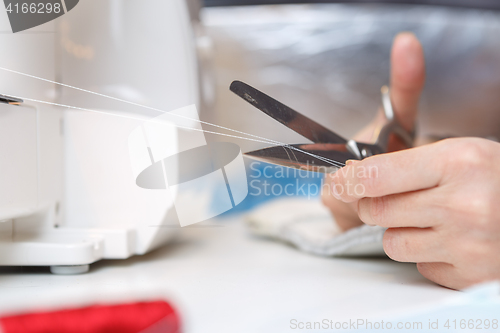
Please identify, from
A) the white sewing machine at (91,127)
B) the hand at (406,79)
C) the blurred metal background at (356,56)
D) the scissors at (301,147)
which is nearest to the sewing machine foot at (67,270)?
the white sewing machine at (91,127)

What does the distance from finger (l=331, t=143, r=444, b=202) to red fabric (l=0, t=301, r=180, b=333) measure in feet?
0.33

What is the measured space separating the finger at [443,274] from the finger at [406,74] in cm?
17

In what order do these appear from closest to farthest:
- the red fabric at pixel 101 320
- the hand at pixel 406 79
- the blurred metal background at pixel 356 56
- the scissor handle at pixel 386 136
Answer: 1. the red fabric at pixel 101 320
2. the scissor handle at pixel 386 136
3. the hand at pixel 406 79
4. the blurred metal background at pixel 356 56

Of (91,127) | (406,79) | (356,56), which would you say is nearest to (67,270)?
(91,127)

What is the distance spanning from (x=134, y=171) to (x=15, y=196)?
7 cm

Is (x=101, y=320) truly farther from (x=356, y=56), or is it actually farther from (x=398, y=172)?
(x=356, y=56)

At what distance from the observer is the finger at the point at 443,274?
Answer: 0.19 meters

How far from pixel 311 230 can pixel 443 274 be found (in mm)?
121

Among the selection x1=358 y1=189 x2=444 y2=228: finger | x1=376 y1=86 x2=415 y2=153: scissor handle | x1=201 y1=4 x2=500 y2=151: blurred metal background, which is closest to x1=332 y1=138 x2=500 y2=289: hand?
x1=358 y1=189 x2=444 y2=228: finger

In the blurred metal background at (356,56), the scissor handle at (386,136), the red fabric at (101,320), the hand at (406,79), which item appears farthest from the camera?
the blurred metal background at (356,56)

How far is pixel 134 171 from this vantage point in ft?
0.78

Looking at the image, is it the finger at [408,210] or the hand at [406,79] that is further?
the hand at [406,79]

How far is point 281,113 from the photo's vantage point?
0.20 metres

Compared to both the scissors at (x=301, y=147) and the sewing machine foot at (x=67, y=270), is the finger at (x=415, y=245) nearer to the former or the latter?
the scissors at (x=301, y=147)
